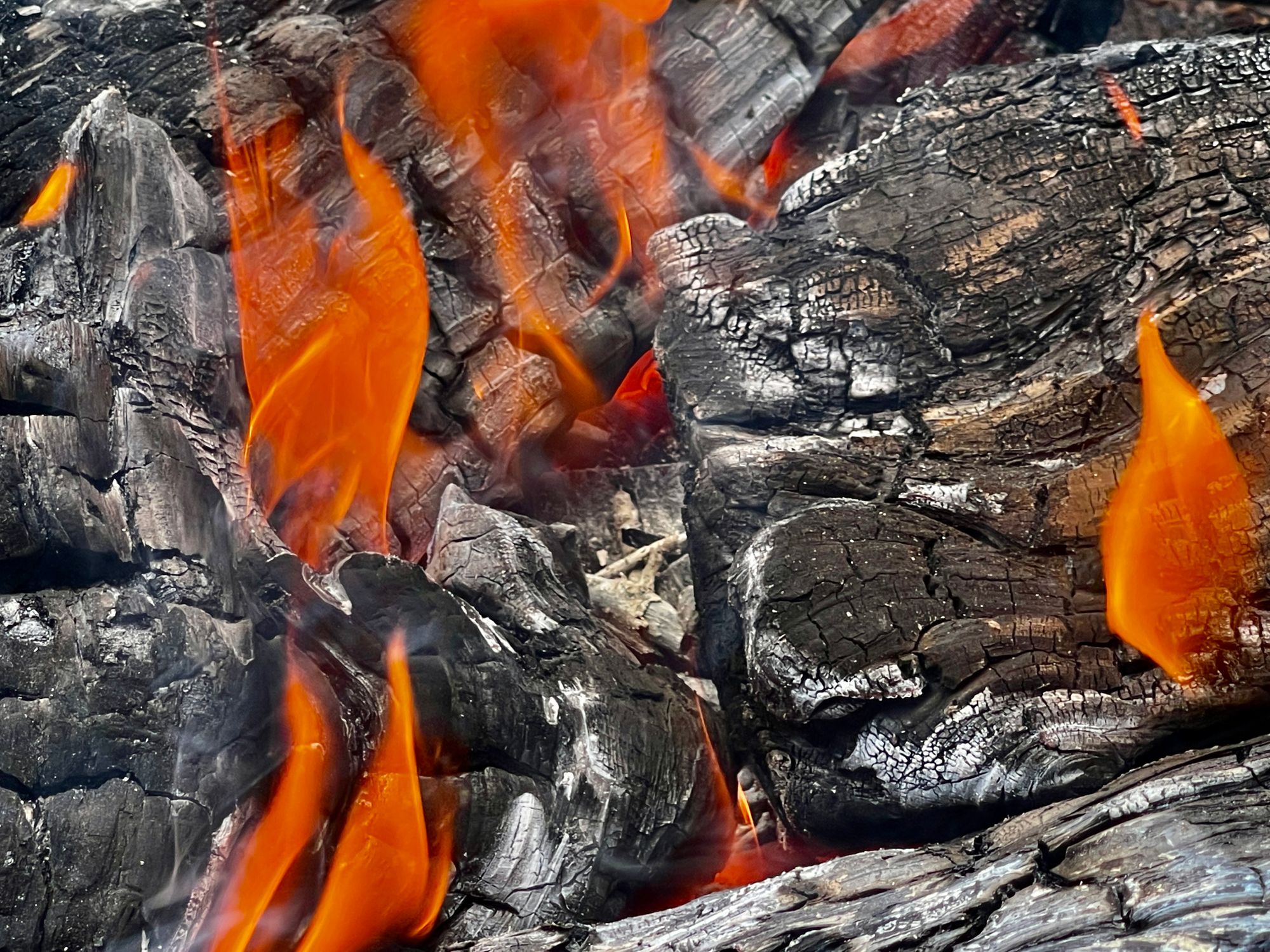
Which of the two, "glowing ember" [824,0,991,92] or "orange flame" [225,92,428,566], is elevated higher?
"glowing ember" [824,0,991,92]

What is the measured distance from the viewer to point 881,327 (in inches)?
102

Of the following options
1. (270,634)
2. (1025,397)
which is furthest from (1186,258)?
(270,634)

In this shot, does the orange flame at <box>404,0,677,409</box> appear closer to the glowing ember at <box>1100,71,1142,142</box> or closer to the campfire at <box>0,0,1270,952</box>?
the campfire at <box>0,0,1270,952</box>

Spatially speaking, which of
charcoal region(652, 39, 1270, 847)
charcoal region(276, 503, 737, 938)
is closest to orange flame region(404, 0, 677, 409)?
charcoal region(652, 39, 1270, 847)

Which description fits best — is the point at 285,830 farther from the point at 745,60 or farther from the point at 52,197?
the point at 745,60

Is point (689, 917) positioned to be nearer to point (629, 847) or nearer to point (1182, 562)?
point (629, 847)

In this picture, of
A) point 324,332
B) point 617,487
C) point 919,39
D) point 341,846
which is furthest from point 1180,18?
point 341,846

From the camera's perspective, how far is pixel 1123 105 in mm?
2650

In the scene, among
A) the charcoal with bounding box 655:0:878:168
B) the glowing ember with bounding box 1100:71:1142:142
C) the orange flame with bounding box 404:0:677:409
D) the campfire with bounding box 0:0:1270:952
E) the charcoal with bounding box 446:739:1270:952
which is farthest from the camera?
the charcoal with bounding box 655:0:878:168

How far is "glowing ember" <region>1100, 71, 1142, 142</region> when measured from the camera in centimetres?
262

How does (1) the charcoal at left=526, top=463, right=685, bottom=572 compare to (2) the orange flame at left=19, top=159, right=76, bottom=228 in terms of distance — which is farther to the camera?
(1) the charcoal at left=526, top=463, right=685, bottom=572

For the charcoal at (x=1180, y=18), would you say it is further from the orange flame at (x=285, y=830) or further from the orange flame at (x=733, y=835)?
the orange flame at (x=285, y=830)

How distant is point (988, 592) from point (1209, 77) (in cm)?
145

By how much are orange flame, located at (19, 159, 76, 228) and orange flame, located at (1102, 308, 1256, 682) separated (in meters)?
2.46
